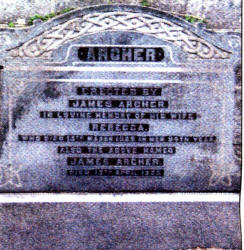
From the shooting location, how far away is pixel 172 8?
291cm

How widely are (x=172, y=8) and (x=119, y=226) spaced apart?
1.95 m

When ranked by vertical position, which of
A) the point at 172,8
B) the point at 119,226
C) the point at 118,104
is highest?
the point at 172,8

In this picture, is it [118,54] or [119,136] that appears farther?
[119,136]

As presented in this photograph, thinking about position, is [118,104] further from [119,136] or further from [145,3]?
[145,3]

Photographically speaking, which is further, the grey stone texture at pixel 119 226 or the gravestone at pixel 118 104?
the grey stone texture at pixel 119 226

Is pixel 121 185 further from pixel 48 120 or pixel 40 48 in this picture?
pixel 40 48

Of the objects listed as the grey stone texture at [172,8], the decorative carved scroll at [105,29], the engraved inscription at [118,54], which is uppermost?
the grey stone texture at [172,8]

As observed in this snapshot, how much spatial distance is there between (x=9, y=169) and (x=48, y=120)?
0.56 m

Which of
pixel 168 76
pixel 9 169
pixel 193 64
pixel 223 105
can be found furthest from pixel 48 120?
pixel 223 105

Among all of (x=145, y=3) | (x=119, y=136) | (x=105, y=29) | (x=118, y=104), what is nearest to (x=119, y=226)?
(x=119, y=136)

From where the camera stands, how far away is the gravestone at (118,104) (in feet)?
9.45

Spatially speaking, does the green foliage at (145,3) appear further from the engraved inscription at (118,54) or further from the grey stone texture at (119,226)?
the grey stone texture at (119,226)

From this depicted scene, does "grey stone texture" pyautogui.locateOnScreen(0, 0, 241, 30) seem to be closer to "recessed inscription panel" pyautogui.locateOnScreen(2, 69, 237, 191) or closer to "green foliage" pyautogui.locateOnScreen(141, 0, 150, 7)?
"green foliage" pyautogui.locateOnScreen(141, 0, 150, 7)

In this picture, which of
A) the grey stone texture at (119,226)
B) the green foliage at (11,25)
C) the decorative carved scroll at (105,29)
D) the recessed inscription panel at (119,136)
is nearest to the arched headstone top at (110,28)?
the decorative carved scroll at (105,29)
